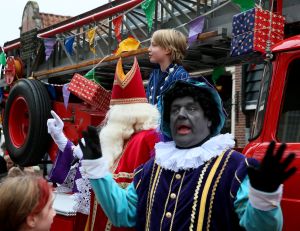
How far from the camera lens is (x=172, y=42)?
3.58 m

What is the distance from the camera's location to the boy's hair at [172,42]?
3.57 meters

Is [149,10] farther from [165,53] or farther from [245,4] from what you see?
[165,53]

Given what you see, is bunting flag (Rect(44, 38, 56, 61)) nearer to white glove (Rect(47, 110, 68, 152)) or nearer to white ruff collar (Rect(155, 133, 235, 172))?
white glove (Rect(47, 110, 68, 152))

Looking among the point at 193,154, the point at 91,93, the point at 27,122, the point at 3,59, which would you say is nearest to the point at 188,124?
the point at 193,154

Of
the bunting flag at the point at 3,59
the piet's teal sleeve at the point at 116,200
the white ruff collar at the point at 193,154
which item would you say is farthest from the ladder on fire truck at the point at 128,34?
the piet's teal sleeve at the point at 116,200

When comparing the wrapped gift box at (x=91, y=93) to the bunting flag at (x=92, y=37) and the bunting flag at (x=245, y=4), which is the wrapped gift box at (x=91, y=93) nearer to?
the bunting flag at (x=92, y=37)

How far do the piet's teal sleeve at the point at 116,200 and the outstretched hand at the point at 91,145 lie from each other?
0.43 ft

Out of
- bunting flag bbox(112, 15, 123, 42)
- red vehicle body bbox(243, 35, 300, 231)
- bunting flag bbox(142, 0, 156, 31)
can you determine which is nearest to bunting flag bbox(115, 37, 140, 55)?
bunting flag bbox(142, 0, 156, 31)

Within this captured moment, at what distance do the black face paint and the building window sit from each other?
76cm

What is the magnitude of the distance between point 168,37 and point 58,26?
12.5 feet

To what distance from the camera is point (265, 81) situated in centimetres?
319

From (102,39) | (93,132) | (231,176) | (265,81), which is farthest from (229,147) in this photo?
(102,39)

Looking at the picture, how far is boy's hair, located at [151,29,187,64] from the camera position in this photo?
3570 mm

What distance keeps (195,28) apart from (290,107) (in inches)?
61.1
